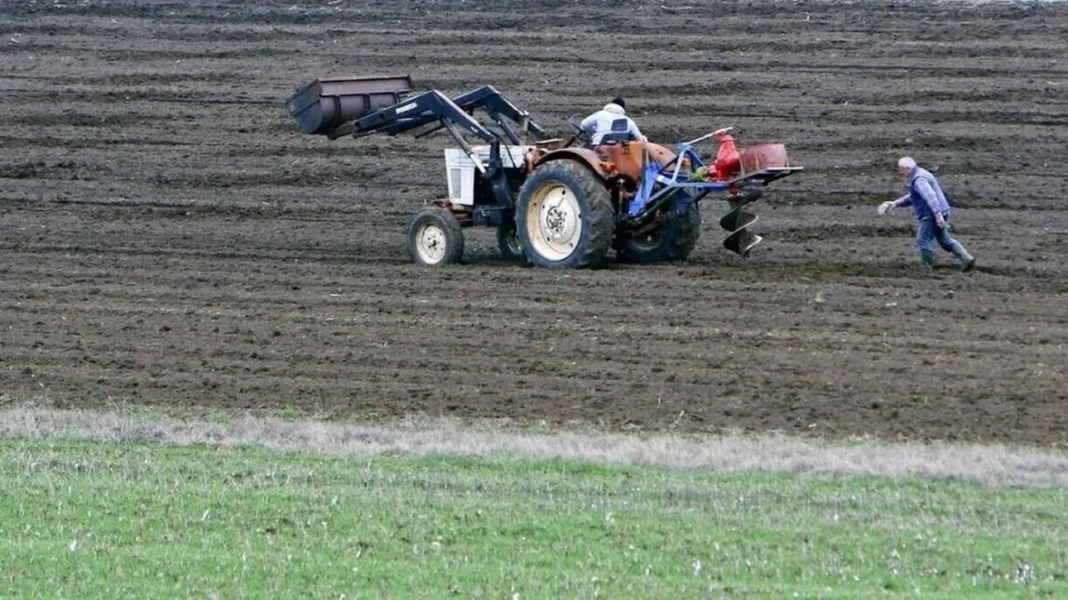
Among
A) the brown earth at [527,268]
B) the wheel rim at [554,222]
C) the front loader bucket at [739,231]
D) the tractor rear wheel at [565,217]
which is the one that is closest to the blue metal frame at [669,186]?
the tractor rear wheel at [565,217]

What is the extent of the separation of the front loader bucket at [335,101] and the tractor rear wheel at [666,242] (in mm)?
2803

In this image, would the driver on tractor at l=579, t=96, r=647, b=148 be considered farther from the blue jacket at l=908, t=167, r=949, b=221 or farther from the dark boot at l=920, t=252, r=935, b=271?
the dark boot at l=920, t=252, r=935, b=271

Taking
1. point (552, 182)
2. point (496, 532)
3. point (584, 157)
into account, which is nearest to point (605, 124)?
point (584, 157)

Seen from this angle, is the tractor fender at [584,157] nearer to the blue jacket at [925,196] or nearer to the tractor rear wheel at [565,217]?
the tractor rear wheel at [565,217]

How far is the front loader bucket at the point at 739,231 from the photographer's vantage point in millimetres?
17203

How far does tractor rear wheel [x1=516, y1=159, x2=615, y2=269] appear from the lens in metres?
16.6

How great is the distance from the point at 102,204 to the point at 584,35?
8.09 m

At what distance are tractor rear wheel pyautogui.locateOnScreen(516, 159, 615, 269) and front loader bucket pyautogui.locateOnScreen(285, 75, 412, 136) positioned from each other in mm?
1985

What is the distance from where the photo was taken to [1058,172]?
20391 mm

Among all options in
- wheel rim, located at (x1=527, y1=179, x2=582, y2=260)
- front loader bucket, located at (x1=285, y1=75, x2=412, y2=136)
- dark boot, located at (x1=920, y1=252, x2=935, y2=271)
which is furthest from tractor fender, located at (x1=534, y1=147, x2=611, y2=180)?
dark boot, located at (x1=920, y1=252, x2=935, y2=271)

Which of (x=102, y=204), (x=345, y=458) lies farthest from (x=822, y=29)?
(x=345, y=458)

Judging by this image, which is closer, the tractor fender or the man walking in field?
the tractor fender

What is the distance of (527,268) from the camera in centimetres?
1747

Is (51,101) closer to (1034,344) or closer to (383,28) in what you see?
(383,28)
